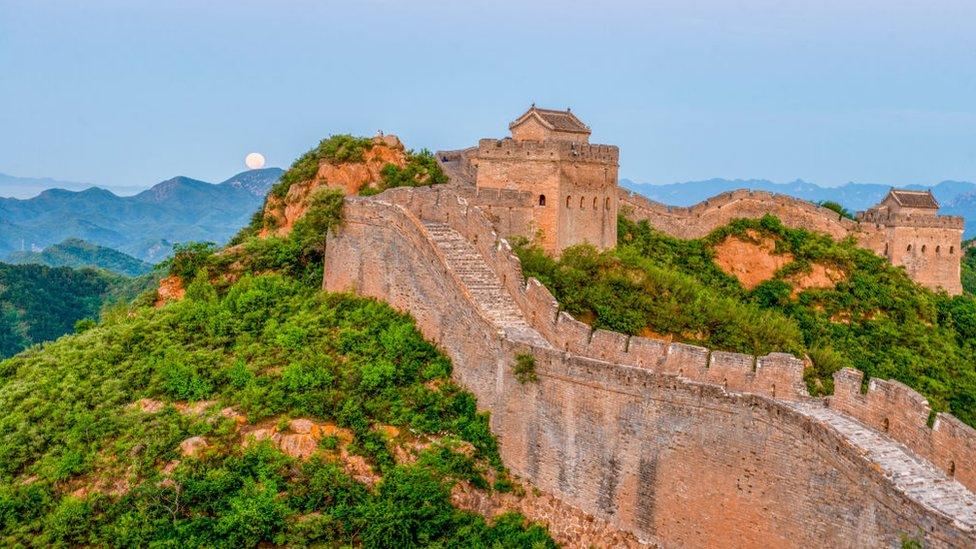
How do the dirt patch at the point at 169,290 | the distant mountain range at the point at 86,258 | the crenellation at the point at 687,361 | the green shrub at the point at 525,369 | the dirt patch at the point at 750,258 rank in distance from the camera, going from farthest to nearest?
the distant mountain range at the point at 86,258 < the dirt patch at the point at 750,258 < the dirt patch at the point at 169,290 < the green shrub at the point at 525,369 < the crenellation at the point at 687,361

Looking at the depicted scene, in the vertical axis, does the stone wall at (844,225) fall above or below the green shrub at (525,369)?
above

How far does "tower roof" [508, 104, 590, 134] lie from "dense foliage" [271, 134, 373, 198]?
532 centimetres

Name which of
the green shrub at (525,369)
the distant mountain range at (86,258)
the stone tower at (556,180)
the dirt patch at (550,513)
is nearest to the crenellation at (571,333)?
the green shrub at (525,369)

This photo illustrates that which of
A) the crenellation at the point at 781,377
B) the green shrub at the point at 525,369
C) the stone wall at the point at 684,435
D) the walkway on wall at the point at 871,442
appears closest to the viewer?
the walkway on wall at the point at 871,442

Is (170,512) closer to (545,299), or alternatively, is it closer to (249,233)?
(545,299)

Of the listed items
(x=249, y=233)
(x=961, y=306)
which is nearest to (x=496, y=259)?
(x=249, y=233)

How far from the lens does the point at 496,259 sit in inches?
907

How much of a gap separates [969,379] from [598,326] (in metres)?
16.8

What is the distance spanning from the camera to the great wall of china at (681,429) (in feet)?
46.0

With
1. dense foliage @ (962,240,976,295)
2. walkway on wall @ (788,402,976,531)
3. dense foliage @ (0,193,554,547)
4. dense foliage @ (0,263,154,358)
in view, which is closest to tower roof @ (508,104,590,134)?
dense foliage @ (0,193,554,547)

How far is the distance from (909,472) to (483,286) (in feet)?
34.7

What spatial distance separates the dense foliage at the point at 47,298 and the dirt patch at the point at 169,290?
48.7m

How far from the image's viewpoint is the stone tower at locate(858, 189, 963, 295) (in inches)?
1606

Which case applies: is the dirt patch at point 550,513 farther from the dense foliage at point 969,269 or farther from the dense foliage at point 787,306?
the dense foliage at point 969,269
